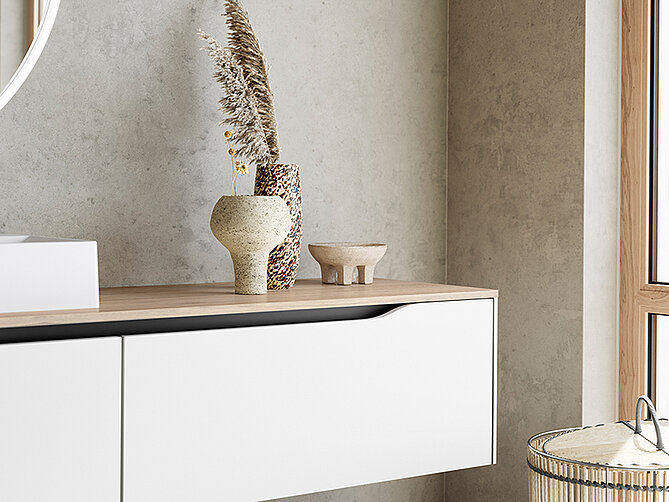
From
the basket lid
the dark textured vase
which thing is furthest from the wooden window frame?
the dark textured vase

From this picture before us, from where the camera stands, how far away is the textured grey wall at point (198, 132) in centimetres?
167

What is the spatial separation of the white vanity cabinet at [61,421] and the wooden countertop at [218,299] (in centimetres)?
4

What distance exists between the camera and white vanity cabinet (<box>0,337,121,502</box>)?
1.23 m

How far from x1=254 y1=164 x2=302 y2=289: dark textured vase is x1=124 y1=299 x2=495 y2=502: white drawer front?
0.23 meters

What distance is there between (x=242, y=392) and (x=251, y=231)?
30 centimetres

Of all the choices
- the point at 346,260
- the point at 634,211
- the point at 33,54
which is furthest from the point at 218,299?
the point at 634,211

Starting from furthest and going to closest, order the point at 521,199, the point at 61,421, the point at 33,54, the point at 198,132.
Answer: the point at 521,199 → the point at 198,132 → the point at 33,54 → the point at 61,421

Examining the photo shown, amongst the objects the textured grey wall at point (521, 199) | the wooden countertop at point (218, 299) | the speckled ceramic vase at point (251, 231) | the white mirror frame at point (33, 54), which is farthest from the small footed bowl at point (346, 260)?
the white mirror frame at point (33, 54)

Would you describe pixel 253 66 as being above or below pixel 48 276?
above

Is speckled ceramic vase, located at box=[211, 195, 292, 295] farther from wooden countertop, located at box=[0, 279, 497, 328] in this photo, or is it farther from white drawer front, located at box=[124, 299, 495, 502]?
white drawer front, located at box=[124, 299, 495, 502]

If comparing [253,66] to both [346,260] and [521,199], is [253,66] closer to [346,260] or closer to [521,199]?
[346,260]

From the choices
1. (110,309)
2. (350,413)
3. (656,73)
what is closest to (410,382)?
(350,413)

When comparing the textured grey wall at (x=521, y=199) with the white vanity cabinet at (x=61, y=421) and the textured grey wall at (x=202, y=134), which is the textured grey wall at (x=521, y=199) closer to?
the textured grey wall at (x=202, y=134)

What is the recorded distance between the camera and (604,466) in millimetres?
1377
